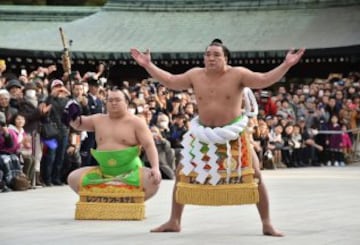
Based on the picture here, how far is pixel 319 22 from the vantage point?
30.3 m

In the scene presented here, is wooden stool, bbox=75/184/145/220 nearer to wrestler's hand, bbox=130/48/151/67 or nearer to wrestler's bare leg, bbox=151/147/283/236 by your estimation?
wrestler's bare leg, bbox=151/147/283/236

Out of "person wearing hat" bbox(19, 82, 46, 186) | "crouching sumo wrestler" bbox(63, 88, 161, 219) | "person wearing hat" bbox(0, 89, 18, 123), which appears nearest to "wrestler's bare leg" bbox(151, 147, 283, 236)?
"crouching sumo wrestler" bbox(63, 88, 161, 219)

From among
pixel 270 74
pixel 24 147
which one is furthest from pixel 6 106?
pixel 270 74

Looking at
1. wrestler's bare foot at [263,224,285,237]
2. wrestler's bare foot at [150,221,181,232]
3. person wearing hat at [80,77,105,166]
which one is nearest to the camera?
wrestler's bare foot at [263,224,285,237]

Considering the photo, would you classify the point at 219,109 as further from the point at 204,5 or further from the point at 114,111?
the point at 204,5

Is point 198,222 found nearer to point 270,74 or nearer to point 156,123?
point 270,74

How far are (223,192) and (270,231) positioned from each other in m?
0.46

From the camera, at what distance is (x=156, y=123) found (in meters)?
16.8

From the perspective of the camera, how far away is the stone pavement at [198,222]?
26.7ft

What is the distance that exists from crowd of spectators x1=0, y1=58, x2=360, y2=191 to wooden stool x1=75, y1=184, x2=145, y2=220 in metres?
1.01

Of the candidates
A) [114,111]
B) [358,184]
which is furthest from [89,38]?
[114,111]

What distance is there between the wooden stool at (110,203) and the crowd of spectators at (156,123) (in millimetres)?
1009

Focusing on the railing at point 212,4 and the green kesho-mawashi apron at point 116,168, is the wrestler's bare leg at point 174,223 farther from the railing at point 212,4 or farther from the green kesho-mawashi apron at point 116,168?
the railing at point 212,4

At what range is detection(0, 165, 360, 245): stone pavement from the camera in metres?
8.15
